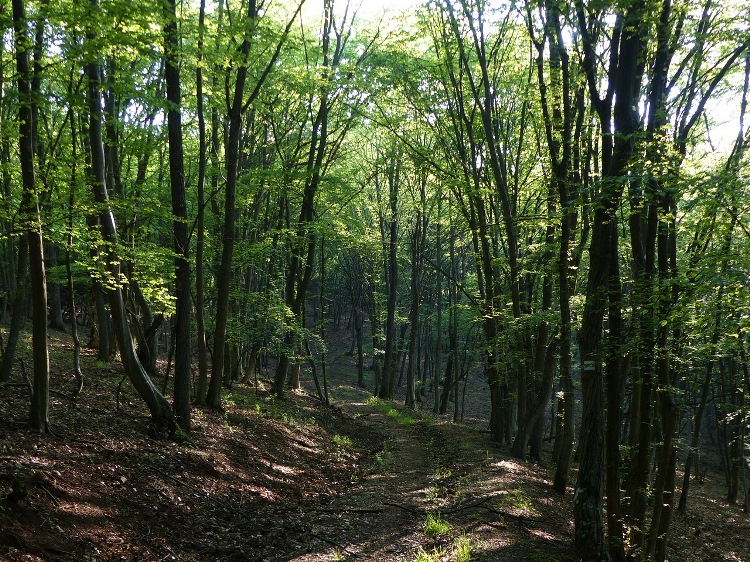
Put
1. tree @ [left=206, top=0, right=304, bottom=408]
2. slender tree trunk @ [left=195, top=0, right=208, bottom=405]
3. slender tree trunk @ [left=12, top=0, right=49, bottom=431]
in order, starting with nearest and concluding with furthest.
→ slender tree trunk @ [left=12, top=0, right=49, bottom=431] → slender tree trunk @ [left=195, top=0, right=208, bottom=405] → tree @ [left=206, top=0, right=304, bottom=408]

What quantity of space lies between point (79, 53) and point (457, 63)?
11.1 m

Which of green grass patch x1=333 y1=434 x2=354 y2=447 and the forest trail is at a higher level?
the forest trail

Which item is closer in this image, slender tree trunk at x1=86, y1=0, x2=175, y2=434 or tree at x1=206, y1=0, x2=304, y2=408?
slender tree trunk at x1=86, y1=0, x2=175, y2=434

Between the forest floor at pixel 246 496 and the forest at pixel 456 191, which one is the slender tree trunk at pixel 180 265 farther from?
the forest floor at pixel 246 496

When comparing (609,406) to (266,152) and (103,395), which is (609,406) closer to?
(103,395)

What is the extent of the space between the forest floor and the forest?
1.70 feet

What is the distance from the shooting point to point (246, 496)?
853cm

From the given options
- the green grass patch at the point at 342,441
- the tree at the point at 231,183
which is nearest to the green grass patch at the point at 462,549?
the tree at the point at 231,183

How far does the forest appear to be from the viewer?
21.1 ft

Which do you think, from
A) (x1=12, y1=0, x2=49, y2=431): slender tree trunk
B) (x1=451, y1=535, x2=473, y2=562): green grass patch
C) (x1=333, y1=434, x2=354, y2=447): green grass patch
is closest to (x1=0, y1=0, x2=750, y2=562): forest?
(x1=12, y1=0, x2=49, y2=431): slender tree trunk

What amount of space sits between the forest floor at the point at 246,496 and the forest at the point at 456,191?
519mm

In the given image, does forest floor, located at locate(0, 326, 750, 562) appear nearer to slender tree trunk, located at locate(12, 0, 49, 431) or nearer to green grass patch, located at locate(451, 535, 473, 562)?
green grass patch, located at locate(451, 535, 473, 562)

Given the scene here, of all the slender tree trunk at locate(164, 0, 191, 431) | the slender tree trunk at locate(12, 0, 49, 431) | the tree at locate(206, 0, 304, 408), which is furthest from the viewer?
the tree at locate(206, 0, 304, 408)

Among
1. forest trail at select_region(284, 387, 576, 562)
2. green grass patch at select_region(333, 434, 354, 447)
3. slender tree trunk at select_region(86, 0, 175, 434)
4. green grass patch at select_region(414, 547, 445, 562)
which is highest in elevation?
slender tree trunk at select_region(86, 0, 175, 434)
